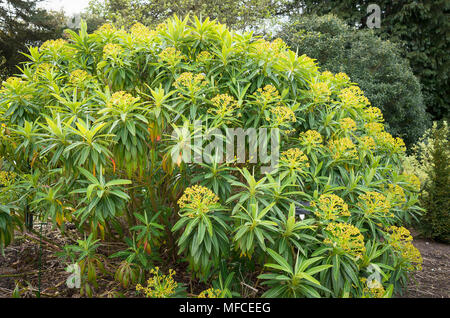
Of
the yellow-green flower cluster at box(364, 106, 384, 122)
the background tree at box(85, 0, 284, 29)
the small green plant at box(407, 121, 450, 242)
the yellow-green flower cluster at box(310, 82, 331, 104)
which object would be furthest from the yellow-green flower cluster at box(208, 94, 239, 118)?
the background tree at box(85, 0, 284, 29)

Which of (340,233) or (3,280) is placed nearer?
(340,233)

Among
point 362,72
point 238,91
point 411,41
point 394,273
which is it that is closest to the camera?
point 238,91

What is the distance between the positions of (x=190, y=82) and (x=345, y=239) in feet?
4.60

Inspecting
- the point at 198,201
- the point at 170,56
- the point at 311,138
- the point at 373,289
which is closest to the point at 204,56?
the point at 170,56

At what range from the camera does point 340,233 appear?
2016 millimetres

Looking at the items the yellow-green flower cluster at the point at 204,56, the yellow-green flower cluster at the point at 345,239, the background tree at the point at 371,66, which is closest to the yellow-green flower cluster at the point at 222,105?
the yellow-green flower cluster at the point at 204,56

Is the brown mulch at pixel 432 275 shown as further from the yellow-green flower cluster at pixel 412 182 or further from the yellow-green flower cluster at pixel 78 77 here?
the yellow-green flower cluster at pixel 78 77

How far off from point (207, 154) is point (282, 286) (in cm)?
92

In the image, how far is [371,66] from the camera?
877cm

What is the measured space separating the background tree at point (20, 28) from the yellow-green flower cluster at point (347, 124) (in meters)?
15.9

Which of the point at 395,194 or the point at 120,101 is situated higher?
the point at 120,101

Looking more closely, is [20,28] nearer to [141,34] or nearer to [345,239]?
[141,34]
